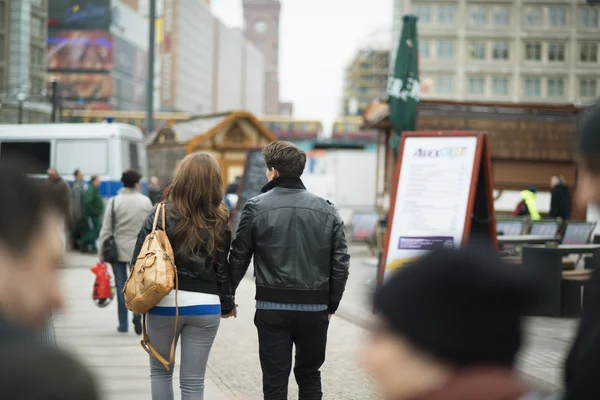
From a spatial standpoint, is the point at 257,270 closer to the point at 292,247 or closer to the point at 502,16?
the point at 292,247

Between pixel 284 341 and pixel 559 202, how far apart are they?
16064 millimetres

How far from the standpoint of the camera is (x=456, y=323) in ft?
5.29

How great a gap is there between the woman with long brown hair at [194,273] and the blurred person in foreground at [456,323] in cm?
330

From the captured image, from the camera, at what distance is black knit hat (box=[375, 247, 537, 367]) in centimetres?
161

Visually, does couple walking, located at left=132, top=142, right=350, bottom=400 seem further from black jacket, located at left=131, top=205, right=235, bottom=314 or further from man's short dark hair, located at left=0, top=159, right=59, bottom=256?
man's short dark hair, located at left=0, top=159, right=59, bottom=256

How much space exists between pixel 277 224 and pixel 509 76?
8198cm

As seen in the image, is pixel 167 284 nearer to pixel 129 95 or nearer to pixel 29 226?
pixel 29 226

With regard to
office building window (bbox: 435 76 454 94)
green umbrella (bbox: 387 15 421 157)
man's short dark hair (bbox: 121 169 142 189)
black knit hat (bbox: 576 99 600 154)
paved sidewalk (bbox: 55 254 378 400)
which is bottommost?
paved sidewalk (bbox: 55 254 378 400)

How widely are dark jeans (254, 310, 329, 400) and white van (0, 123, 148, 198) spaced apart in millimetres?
21250

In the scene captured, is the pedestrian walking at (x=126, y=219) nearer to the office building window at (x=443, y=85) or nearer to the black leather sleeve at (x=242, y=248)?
the black leather sleeve at (x=242, y=248)

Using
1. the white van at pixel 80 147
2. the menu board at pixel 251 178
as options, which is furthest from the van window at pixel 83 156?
the menu board at pixel 251 178

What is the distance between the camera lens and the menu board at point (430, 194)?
33.3ft

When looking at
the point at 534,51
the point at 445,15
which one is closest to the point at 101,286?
the point at 445,15

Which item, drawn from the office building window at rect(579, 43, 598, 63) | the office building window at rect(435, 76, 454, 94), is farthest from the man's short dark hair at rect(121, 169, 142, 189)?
the office building window at rect(579, 43, 598, 63)
